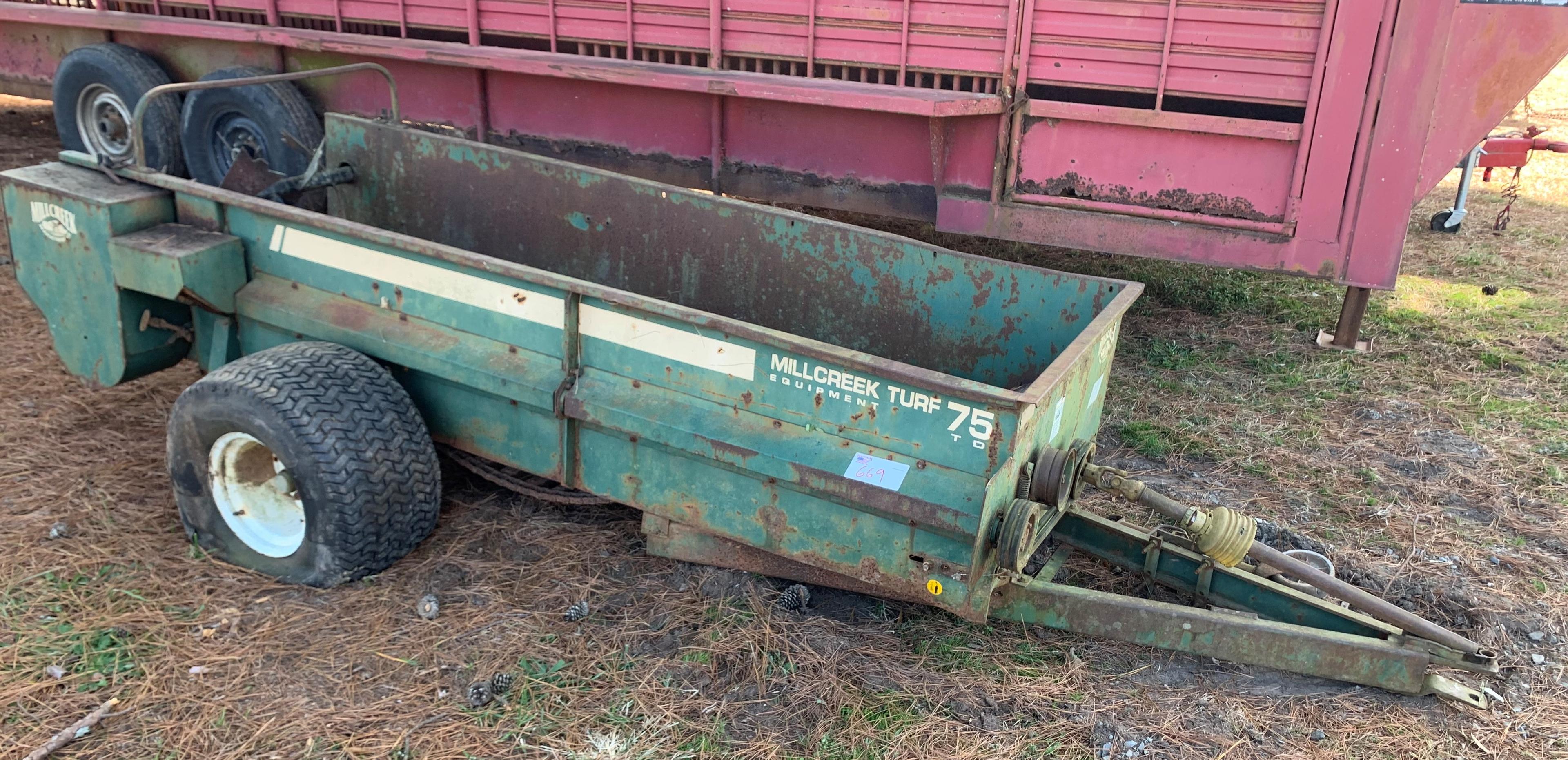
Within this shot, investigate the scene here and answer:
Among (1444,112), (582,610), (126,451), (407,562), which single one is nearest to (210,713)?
(407,562)

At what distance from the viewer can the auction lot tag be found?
3025 mm

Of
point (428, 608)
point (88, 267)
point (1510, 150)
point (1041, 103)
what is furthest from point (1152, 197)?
point (1510, 150)

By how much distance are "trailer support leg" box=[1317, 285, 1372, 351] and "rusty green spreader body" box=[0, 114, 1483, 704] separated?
8.78 ft

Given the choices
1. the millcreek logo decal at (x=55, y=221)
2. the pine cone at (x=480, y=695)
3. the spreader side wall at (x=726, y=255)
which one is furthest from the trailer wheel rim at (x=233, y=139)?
the pine cone at (x=480, y=695)

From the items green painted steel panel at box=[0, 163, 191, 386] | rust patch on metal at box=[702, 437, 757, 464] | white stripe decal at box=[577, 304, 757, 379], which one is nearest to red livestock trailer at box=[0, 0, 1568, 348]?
green painted steel panel at box=[0, 163, 191, 386]

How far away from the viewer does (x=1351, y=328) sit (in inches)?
232

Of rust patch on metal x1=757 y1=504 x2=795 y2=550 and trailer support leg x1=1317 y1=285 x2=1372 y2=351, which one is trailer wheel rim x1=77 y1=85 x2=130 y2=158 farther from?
trailer support leg x1=1317 y1=285 x2=1372 y2=351

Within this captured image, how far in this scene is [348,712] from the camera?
3148 millimetres

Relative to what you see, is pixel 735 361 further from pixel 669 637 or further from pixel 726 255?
pixel 726 255

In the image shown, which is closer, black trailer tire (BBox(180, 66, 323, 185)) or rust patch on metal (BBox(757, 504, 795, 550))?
rust patch on metal (BBox(757, 504, 795, 550))

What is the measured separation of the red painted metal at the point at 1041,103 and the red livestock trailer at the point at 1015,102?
0.03ft

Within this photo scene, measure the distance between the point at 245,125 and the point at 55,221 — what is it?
286 cm

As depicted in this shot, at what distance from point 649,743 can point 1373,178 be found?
3843 millimetres

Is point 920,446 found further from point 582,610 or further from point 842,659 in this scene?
point 582,610
